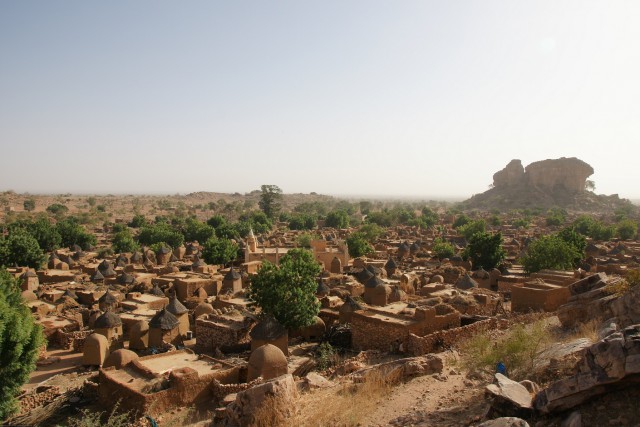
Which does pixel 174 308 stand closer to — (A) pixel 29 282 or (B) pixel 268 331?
(B) pixel 268 331

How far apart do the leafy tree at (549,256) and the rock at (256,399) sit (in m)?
23.0

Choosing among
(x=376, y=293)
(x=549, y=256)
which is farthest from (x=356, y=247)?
(x=376, y=293)

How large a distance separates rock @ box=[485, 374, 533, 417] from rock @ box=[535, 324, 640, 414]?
0.21 m

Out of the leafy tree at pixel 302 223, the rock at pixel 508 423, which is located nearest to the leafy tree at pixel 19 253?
the rock at pixel 508 423

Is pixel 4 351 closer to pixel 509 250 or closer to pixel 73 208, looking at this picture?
pixel 509 250

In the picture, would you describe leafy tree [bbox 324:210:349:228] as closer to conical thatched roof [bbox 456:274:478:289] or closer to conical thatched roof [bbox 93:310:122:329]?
conical thatched roof [bbox 456:274:478:289]

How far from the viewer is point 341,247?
3741 centimetres

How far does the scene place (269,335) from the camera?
604 inches

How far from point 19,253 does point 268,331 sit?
86.1ft

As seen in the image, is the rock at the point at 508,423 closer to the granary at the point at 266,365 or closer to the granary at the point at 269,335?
the granary at the point at 266,365

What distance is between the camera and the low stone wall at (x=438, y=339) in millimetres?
14289

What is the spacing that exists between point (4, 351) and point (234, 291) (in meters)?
14.4

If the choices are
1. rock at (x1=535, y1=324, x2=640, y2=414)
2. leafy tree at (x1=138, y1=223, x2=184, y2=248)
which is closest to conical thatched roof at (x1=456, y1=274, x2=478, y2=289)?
rock at (x1=535, y1=324, x2=640, y2=414)

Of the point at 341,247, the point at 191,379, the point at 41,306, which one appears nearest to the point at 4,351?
the point at 191,379
